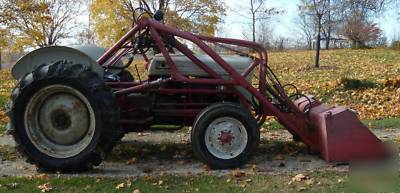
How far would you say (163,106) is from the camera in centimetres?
723

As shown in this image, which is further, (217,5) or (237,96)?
(217,5)

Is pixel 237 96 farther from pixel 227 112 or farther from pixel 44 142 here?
pixel 44 142

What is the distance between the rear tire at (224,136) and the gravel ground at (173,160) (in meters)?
0.16

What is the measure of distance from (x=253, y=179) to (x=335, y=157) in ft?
4.10

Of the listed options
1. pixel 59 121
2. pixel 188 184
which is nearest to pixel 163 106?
pixel 59 121

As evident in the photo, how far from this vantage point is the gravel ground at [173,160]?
6605 mm

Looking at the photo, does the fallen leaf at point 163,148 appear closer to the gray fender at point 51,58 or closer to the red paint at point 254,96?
the red paint at point 254,96

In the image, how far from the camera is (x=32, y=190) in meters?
5.68

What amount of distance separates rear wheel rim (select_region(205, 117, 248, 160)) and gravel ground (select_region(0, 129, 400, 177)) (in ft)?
0.79

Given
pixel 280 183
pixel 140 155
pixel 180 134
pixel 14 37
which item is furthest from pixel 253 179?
pixel 14 37

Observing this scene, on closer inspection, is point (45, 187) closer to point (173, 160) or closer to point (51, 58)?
point (51, 58)

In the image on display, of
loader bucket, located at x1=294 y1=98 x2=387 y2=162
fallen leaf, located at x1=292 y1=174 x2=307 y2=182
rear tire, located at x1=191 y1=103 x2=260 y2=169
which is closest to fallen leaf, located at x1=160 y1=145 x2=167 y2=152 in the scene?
rear tire, located at x1=191 y1=103 x2=260 y2=169

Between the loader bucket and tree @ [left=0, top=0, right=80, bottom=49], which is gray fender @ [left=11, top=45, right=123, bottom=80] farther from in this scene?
tree @ [left=0, top=0, right=80, bottom=49]

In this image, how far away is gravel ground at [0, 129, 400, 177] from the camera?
21.7ft
